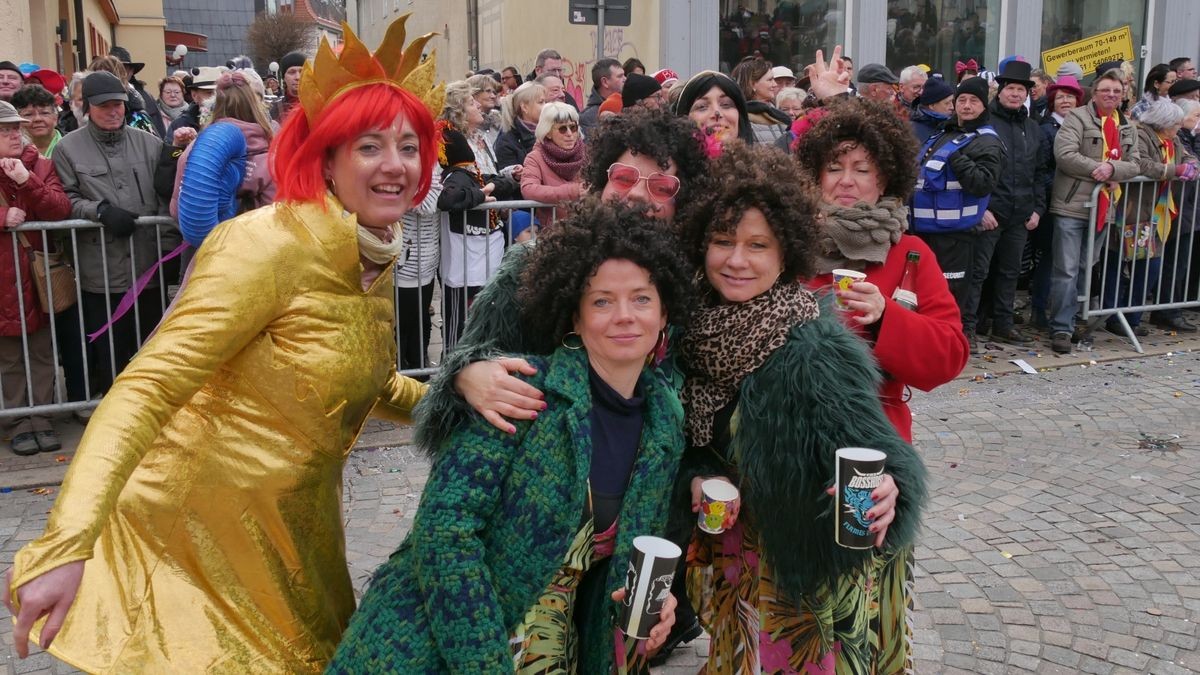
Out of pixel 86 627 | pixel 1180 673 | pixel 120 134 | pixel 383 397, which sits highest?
pixel 120 134

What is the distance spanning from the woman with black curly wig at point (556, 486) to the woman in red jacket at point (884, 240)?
72cm

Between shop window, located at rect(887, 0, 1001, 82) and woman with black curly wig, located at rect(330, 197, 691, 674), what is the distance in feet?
45.5

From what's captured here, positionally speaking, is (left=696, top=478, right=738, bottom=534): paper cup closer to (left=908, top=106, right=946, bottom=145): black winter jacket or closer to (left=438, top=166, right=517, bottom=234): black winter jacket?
(left=438, top=166, right=517, bottom=234): black winter jacket

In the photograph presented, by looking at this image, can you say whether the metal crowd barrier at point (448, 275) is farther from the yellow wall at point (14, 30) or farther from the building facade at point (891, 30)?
the building facade at point (891, 30)

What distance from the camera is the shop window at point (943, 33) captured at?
15125mm

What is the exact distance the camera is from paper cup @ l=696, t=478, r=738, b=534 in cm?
249

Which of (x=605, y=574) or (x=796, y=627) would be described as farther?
(x=796, y=627)

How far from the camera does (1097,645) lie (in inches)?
157

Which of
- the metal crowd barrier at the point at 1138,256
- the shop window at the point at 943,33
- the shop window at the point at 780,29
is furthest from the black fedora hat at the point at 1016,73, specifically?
the shop window at the point at 943,33

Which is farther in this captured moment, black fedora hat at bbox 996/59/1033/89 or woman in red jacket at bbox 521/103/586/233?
black fedora hat at bbox 996/59/1033/89

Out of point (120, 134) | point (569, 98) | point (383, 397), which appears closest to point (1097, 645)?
point (383, 397)

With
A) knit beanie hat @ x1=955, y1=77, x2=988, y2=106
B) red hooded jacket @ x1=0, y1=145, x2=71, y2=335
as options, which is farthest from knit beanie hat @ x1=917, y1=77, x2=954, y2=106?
red hooded jacket @ x1=0, y1=145, x2=71, y2=335

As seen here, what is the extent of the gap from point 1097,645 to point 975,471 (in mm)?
1941

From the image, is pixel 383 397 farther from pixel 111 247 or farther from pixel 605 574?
pixel 111 247
